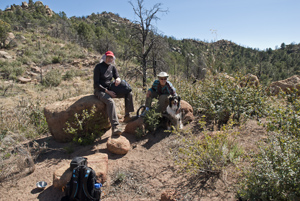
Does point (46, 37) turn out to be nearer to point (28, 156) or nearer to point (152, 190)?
point (28, 156)

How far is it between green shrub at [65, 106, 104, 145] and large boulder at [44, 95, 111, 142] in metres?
0.07

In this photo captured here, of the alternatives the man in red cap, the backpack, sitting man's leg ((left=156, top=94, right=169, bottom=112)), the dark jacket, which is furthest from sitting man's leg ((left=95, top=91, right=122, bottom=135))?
the backpack

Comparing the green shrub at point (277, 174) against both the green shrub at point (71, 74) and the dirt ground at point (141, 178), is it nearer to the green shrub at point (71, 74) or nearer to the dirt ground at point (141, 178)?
the dirt ground at point (141, 178)

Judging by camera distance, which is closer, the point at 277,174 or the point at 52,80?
the point at 277,174

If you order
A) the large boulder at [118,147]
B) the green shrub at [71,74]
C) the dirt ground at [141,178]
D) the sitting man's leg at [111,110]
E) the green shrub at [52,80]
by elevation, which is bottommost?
the dirt ground at [141,178]

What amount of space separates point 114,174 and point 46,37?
2378 cm

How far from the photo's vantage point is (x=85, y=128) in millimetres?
4168

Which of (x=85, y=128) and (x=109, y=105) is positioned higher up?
(x=109, y=105)

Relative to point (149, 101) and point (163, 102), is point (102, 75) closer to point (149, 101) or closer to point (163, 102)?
point (149, 101)

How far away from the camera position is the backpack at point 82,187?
253 cm

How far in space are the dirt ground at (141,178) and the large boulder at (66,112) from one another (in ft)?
0.84

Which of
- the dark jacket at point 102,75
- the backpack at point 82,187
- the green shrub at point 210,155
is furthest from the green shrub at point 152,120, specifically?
A: the backpack at point 82,187

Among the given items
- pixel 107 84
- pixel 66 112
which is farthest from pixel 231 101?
pixel 66 112

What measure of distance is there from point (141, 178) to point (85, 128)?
1.77 meters
